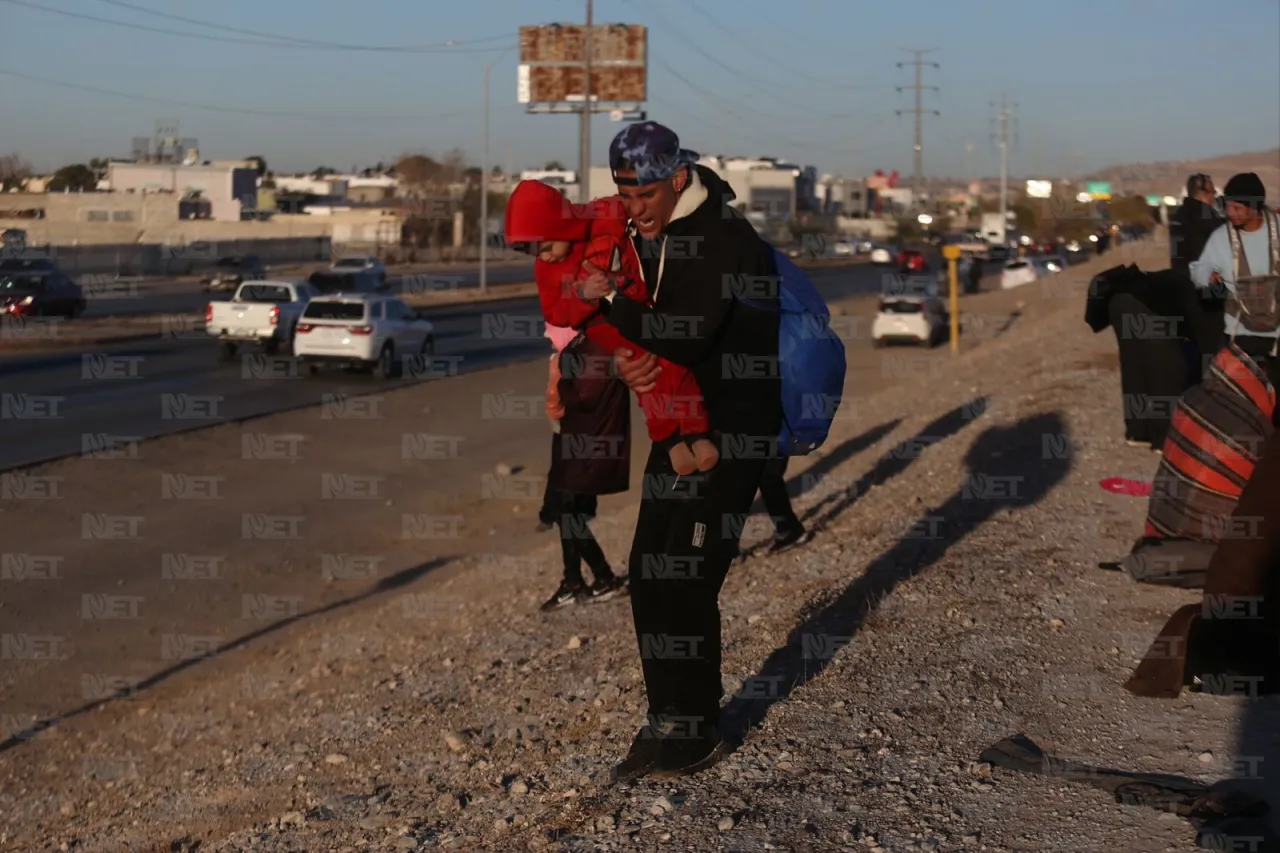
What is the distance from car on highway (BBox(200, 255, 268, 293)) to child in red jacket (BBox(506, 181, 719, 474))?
4534 centimetres

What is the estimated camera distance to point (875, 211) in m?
168

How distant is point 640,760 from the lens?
485 centimetres

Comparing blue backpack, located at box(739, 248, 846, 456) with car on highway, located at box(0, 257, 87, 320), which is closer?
blue backpack, located at box(739, 248, 846, 456)

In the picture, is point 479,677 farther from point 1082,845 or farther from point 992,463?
point 992,463

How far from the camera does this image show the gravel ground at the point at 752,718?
4.53m

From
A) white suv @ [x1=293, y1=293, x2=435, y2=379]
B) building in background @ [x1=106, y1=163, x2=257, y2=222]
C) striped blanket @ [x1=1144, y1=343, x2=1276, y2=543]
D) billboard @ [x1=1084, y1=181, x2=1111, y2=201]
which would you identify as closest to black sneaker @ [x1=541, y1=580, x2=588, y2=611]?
striped blanket @ [x1=1144, y1=343, x2=1276, y2=543]

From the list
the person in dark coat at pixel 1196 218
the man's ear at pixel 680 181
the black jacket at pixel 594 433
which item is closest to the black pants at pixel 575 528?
the black jacket at pixel 594 433

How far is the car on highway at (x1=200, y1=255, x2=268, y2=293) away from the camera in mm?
49281

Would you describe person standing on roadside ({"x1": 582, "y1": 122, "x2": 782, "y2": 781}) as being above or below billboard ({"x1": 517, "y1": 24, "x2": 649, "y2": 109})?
below

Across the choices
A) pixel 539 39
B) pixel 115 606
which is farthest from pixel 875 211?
pixel 115 606

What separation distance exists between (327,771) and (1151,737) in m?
3.20

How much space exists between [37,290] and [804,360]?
35.9 meters

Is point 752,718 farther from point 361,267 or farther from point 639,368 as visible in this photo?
point 361,267

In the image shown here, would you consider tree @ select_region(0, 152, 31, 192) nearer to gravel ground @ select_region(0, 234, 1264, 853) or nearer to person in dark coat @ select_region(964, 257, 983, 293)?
gravel ground @ select_region(0, 234, 1264, 853)
